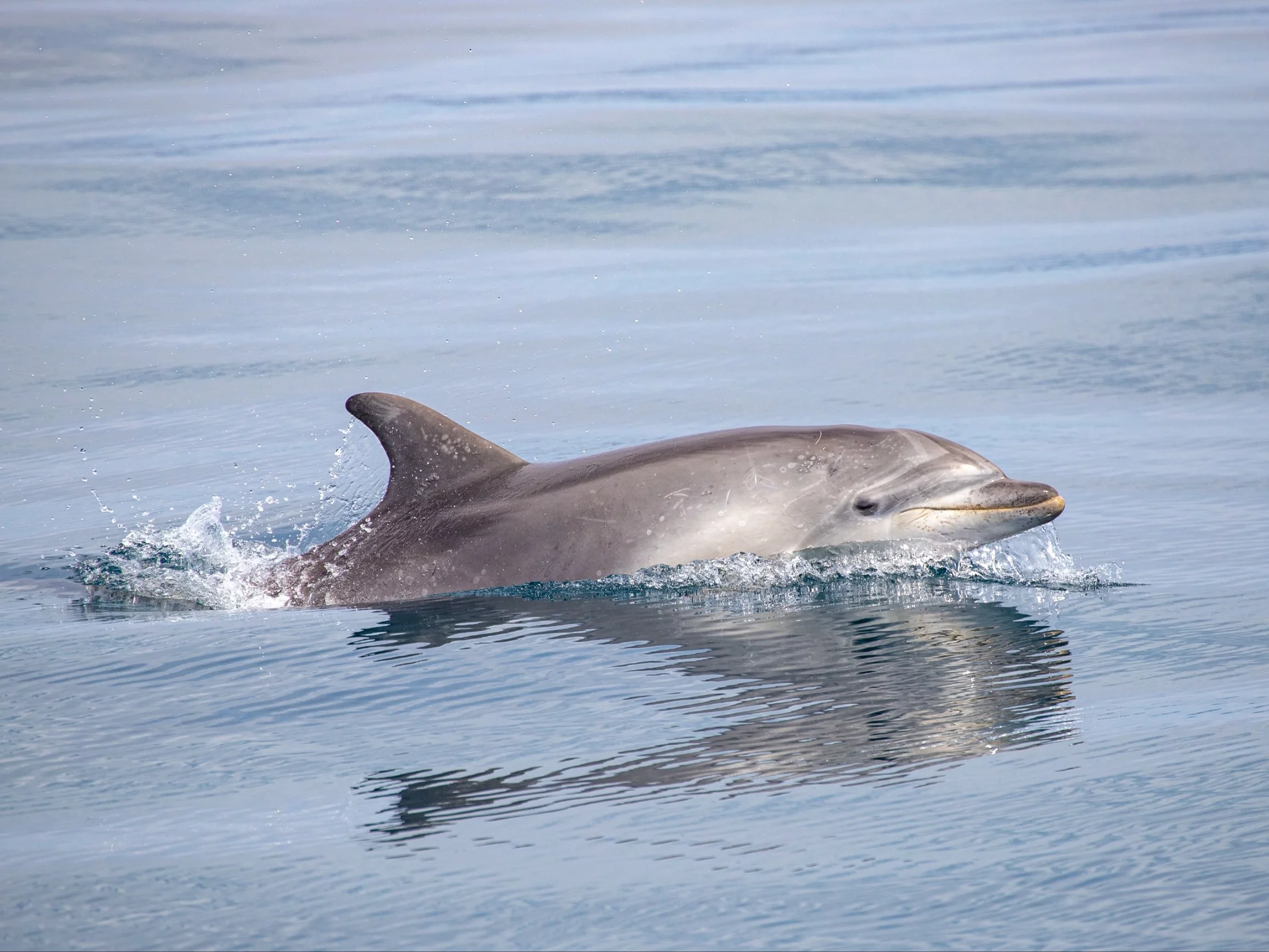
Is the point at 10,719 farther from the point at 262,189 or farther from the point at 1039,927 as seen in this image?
the point at 262,189

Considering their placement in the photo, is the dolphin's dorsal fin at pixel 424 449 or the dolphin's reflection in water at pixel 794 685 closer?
the dolphin's reflection in water at pixel 794 685

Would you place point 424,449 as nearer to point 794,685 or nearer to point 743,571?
point 743,571

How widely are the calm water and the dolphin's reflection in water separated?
0.03 metres

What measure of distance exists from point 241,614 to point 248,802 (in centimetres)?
325

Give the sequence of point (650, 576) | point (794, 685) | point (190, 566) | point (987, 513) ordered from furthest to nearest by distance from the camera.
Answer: point (190, 566), point (987, 513), point (650, 576), point (794, 685)

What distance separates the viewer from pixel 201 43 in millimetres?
43438

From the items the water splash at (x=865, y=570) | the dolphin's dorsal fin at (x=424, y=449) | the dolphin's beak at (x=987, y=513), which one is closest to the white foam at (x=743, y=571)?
the water splash at (x=865, y=570)

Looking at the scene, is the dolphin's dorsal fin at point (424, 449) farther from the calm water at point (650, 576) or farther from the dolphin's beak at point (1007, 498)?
the dolphin's beak at point (1007, 498)

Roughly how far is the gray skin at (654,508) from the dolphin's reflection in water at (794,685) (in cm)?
44

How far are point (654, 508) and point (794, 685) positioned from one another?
2.37m

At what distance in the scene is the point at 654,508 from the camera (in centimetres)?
955

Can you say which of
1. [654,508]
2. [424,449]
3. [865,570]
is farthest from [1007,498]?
[424,449]

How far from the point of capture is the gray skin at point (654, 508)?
944 centimetres

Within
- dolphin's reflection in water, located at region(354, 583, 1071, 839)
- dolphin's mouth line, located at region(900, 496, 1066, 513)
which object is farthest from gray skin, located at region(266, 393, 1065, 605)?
dolphin's reflection in water, located at region(354, 583, 1071, 839)
